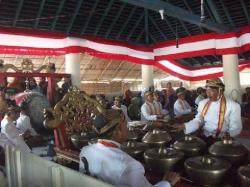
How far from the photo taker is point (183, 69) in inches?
435

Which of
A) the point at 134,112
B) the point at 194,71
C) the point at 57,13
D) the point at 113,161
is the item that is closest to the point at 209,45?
the point at 134,112

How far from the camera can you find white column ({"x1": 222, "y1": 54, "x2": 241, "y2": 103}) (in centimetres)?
795

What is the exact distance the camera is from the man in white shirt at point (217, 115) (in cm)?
321

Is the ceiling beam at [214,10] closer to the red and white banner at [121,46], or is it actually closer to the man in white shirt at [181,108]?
the red and white banner at [121,46]

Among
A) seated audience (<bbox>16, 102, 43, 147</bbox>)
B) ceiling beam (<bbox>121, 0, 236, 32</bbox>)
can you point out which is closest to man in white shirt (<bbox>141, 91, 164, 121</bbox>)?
ceiling beam (<bbox>121, 0, 236, 32</bbox>)

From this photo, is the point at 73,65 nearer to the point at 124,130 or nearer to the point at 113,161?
the point at 124,130

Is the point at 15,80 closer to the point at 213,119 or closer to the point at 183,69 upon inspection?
the point at 213,119

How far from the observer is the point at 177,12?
641 cm

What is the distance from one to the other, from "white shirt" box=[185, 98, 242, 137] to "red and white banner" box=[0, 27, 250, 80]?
4570 millimetres

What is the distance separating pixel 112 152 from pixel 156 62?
311 inches

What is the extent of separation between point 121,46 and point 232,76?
3.04 meters

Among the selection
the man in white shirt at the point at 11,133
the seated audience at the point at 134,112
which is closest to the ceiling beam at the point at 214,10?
the seated audience at the point at 134,112

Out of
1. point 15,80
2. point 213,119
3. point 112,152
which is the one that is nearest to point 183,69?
point 15,80

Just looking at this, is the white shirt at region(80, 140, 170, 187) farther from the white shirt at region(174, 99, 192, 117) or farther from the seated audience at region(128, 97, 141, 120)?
the white shirt at region(174, 99, 192, 117)
